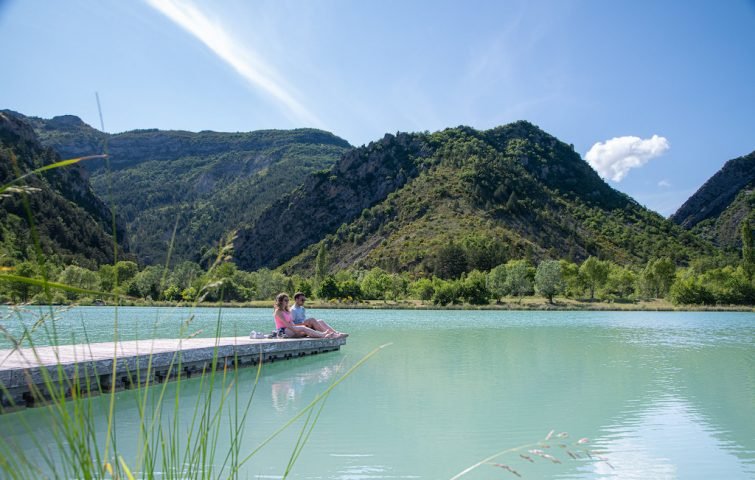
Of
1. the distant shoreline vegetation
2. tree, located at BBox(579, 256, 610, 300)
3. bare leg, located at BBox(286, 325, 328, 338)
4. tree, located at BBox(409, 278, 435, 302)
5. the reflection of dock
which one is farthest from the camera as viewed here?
tree, located at BBox(579, 256, 610, 300)

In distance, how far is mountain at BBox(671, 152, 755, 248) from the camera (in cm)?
13600

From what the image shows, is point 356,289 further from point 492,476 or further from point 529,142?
point 529,142

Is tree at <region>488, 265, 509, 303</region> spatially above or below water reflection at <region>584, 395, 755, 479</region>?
above

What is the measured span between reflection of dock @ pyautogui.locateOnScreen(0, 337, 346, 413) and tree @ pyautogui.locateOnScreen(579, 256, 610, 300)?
66865 millimetres

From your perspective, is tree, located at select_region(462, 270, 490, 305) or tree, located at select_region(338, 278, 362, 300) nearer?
tree, located at select_region(462, 270, 490, 305)

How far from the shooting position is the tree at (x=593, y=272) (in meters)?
79.8

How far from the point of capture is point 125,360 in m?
5.44

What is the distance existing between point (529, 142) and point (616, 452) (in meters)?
154

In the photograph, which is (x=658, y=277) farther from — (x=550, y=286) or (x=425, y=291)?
(x=425, y=291)

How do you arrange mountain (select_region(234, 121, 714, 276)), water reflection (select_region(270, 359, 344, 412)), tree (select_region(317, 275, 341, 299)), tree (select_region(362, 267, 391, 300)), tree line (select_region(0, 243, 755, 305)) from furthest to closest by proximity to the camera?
mountain (select_region(234, 121, 714, 276)) → tree (select_region(362, 267, 391, 300)) → tree (select_region(317, 275, 341, 299)) → tree line (select_region(0, 243, 755, 305)) → water reflection (select_region(270, 359, 344, 412))

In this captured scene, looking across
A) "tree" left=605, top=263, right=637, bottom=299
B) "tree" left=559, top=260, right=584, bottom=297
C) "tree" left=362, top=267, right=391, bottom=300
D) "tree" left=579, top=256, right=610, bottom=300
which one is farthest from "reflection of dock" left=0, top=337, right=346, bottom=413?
"tree" left=605, top=263, right=637, bottom=299

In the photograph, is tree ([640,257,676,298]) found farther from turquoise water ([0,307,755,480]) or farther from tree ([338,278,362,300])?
turquoise water ([0,307,755,480])

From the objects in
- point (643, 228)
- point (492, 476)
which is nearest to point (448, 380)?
point (492, 476)

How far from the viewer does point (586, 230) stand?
4719 inches
